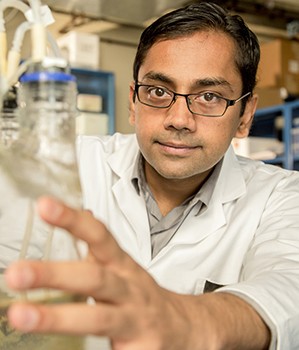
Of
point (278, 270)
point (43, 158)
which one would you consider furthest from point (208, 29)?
point (43, 158)

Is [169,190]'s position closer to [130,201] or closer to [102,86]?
[130,201]

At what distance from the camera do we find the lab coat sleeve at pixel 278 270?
670 mm

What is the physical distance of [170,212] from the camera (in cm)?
137

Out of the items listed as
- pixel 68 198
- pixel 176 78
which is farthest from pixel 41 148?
pixel 176 78

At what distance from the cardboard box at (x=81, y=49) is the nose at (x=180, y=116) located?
285cm

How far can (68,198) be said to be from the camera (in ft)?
1.65

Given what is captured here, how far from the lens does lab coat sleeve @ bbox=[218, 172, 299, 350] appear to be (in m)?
0.67

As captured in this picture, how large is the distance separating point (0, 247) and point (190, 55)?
28.6 inches

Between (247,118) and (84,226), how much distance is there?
115cm

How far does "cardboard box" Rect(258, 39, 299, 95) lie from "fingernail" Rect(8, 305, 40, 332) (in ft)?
13.1

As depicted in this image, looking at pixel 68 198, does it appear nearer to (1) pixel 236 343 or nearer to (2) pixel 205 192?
(1) pixel 236 343

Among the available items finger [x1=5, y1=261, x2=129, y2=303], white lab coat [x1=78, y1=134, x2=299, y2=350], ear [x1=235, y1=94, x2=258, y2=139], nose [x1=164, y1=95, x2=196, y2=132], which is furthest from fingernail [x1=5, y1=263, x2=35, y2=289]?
ear [x1=235, y1=94, x2=258, y2=139]

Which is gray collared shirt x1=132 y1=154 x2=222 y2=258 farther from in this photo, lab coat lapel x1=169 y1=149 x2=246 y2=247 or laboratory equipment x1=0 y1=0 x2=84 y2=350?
laboratory equipment x1=0 y1=0 x2=84 y2=350

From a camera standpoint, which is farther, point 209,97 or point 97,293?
point 209,97
